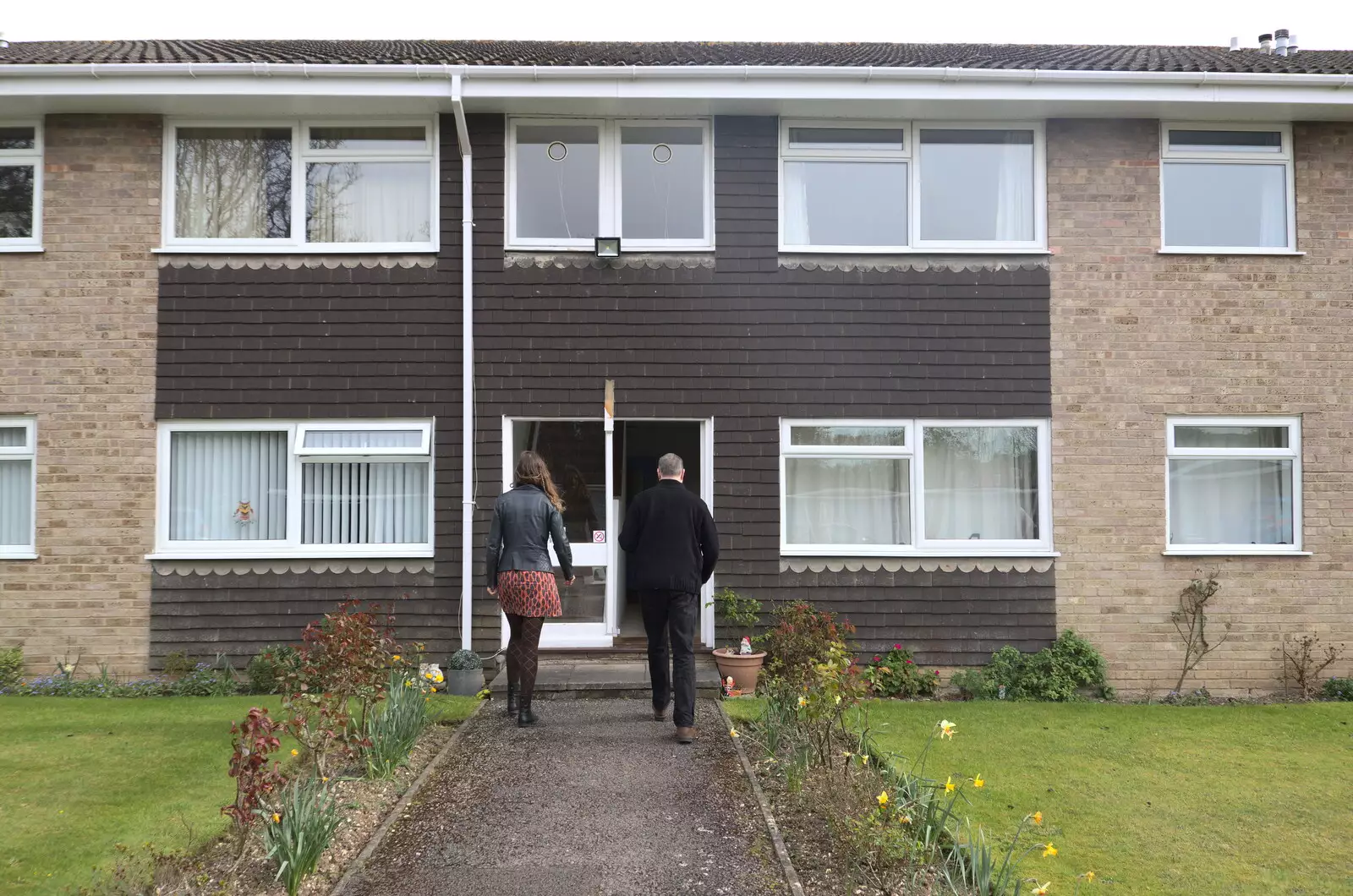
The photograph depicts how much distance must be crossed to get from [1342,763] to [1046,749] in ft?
5.96

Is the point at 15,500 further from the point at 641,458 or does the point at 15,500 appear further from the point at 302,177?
the point at 641,458

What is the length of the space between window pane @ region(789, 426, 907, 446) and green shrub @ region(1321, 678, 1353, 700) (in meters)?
4.04

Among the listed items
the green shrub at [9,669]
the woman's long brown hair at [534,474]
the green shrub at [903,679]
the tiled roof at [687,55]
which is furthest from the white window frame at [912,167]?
the green shrub at [9,669]

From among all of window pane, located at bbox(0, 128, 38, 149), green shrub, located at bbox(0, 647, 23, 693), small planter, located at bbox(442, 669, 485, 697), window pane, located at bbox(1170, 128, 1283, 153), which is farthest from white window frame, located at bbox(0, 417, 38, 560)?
window pane, located at bbox(1170, 128, 1283, 153)

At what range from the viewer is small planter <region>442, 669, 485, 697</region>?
767 cm

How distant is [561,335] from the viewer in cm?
832

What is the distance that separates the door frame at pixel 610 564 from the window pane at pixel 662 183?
1677mm

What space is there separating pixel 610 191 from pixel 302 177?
266 centimetres

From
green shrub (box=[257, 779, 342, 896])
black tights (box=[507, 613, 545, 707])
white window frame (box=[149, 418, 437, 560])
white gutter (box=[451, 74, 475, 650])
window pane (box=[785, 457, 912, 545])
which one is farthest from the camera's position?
window pane (box=[785, 457, 912, 545])

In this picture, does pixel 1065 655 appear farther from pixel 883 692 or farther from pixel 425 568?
pixel 425 568

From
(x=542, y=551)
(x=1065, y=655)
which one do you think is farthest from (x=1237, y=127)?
(x=542, y=551)

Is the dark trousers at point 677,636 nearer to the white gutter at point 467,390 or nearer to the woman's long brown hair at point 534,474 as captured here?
the woman's long brown hair at point 534,474

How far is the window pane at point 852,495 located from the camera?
28.1 feet

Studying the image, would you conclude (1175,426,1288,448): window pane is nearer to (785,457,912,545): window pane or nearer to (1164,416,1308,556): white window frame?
(1164,416,1308,556): white window frame
